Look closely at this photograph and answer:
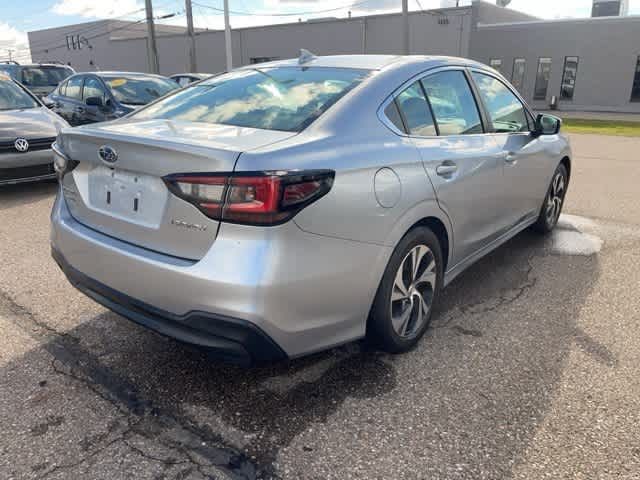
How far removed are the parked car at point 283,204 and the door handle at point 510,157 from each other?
25cm

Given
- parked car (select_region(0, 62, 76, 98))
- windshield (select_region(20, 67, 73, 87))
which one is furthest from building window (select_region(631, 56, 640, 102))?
windshield (select_region(20, 67, 73, 87))

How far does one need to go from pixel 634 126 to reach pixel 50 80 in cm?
1938

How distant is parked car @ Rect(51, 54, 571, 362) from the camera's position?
2107 mm

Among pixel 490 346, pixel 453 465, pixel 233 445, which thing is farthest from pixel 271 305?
pixel 490 346

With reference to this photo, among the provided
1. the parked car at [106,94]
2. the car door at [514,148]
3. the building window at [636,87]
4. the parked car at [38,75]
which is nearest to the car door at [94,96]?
the parked car at [106,94]

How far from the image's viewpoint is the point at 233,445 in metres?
2.24

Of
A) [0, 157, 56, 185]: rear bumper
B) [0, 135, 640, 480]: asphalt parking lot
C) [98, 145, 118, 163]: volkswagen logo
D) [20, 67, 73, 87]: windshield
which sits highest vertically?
[98, 145, 118, 163]: volkswagen logo

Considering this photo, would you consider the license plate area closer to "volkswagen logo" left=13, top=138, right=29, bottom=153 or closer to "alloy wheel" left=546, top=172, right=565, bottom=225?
"alloy wheel" left=546, top=172, right=565, bottom=225

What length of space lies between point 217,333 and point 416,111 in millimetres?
1687

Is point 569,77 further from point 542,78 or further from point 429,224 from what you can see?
point 429,224

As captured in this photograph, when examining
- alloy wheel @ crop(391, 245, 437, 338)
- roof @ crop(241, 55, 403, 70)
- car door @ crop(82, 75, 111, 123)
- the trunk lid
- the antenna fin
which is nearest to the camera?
the trunk lid

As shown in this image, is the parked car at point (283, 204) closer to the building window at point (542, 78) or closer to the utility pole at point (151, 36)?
the utility pole at point (151, 36)

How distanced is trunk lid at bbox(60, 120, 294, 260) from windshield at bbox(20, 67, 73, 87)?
14114mm

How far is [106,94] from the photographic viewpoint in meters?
8.79
